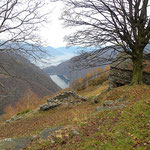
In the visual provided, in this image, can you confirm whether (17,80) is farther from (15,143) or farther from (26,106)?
(26,106)

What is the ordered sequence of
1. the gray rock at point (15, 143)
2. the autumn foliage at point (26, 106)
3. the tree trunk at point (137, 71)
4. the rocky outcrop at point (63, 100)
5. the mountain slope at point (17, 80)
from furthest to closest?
1. the autumn foliage at point (26, 106)
2. the rocky outcrop at point (63, 100)
3. the tree trunk at point (137, 71)
4. the mountain slope at point (17, 80)
5. the gray rock at point (15, 143)

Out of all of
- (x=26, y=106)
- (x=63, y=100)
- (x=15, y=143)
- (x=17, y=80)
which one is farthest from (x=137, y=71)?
(x=26, y=106)

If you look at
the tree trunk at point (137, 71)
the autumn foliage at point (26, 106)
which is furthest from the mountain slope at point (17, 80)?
the tree trunk at point (137, 71)

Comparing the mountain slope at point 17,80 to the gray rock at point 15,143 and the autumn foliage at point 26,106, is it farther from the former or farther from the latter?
the autumn foliage at point 26,106

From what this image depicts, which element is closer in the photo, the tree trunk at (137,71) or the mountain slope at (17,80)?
the mountain slope at (17,80)

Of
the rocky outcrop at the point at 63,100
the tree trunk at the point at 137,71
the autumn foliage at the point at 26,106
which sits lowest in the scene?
the autumn foliage at the point at 26,106

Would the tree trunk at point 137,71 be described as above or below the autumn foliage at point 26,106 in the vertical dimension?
above

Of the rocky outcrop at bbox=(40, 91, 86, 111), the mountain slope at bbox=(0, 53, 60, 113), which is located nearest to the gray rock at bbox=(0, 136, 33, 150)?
the mountain slope at bbox=(0, 53, 60, 113)

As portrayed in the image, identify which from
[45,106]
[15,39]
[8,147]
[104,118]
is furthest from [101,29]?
[45,106]

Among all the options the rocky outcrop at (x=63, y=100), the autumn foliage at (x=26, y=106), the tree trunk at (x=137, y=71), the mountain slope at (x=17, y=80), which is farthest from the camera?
the autumn foliage at (x=26, y=106)

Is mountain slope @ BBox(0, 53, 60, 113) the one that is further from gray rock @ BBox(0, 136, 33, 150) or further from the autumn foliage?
the autumn foliage

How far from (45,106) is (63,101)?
1.73 m

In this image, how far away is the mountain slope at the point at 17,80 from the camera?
8.52 meters

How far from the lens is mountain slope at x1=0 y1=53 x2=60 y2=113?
8.52 metres
